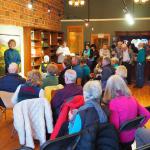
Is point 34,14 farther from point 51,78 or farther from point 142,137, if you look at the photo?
point 142,137

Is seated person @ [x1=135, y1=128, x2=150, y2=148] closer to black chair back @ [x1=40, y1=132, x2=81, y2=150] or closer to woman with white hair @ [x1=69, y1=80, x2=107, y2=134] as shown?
woman with white hair @ [x1=69, y1=80, x2=107, y2=134]

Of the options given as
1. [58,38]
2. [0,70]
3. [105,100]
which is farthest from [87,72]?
[58,38]

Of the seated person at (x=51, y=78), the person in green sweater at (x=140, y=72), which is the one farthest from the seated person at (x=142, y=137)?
the person in green sweater at (x=140, y=72)

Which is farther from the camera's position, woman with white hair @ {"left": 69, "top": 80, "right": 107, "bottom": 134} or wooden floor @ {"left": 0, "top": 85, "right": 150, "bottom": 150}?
wooden floor @ {"left": 0, "top": 85, "right": 150, "bottom": 150}

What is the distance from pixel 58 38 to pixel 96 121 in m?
11.4

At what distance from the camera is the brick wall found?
9.09 metres

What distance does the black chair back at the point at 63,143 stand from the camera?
207cm

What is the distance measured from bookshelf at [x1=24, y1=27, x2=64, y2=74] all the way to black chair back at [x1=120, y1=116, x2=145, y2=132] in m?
7.51

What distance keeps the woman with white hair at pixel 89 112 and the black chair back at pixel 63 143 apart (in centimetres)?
29

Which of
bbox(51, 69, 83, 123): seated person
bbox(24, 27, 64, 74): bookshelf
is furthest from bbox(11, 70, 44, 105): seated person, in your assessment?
bbox(24, 27, 64, 74): bookshelf

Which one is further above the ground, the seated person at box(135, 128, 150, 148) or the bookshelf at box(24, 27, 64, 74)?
the bookshelf at box(24, 27, 64, 74)

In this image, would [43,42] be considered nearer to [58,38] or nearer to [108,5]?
[58,38]

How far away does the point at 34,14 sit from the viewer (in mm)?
11164

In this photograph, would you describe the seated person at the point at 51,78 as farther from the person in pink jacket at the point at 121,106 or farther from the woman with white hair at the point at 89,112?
the woman with white hair at the point at 89,112
